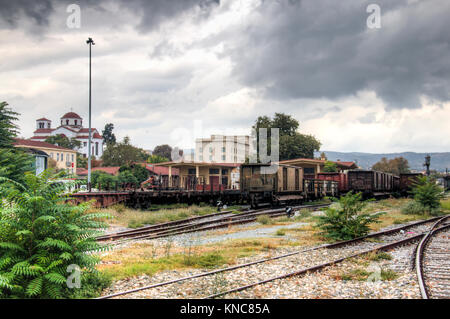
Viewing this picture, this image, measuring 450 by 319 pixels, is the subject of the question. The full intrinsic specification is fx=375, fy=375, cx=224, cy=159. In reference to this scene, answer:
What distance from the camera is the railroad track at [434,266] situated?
276 inches

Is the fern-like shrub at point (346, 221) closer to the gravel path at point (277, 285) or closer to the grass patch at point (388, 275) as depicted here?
the gravel path at point (277, 285)

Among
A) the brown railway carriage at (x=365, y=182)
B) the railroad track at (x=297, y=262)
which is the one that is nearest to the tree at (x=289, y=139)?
the brown railway carriage at (x=365, y=182)

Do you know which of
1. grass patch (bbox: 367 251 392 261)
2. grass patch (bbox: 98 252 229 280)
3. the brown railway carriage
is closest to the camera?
grass patch (bbox: 98 252 229 280)

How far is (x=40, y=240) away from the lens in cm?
662

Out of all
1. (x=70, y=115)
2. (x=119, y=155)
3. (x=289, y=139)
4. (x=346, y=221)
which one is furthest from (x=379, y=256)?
(x=70, y=115)

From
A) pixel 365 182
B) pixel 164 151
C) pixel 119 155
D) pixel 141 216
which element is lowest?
pixel 141 216

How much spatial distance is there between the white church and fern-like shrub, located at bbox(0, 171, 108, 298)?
113479 millimetres

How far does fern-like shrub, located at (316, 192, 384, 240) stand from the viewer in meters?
12.8

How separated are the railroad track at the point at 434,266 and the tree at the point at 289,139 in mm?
57508

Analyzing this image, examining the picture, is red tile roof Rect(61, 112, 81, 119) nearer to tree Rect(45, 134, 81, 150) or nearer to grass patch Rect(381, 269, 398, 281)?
tree Rect(45, 134, 81, 150)

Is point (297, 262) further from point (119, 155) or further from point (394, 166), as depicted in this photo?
point (394, 166)

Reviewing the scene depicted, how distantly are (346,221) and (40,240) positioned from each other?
995 centimetres

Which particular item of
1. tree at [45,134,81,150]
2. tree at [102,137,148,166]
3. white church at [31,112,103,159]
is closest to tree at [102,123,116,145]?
white church at [31,112,103,159]

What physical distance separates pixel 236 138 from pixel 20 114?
76098mm
